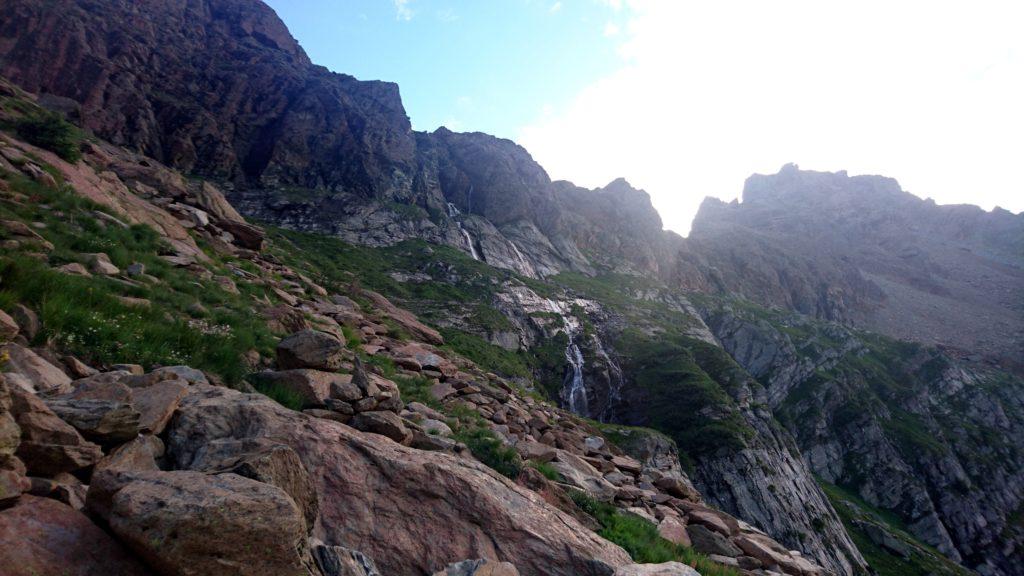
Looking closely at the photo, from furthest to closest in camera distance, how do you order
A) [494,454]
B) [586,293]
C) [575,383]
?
[586,293] < [575,383] < [494,454]

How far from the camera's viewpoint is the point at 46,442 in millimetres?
3896

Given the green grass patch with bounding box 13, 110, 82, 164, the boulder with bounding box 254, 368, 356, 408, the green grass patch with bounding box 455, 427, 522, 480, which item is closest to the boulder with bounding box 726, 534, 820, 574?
the green grass patch with bounding box 455, 427, 522, 480

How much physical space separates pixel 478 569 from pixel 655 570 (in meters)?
2.74

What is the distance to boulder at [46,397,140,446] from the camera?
440 centimetres

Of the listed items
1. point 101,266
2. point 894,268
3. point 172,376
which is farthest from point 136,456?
point 894,268

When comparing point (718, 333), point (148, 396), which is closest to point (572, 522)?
point (148, 396)

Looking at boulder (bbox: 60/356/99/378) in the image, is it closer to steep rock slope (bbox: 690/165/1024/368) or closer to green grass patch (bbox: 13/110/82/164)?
green grass patch (bbox: 13/110/82/164)

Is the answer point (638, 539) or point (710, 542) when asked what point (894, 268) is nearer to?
point (710, 542)

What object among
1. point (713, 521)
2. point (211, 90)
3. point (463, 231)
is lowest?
point (713, 521)

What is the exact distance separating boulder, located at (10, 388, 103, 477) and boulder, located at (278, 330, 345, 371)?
17.5ft

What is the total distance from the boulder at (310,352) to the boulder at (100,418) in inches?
186

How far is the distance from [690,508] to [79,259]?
14927mm

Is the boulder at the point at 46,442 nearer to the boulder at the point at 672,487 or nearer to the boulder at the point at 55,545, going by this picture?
the boulder at the point at 55,545

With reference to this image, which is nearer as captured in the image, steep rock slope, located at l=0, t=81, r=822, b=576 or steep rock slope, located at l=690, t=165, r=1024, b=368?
steep rock slope, located at l=0, t=81, r=822, b=576
